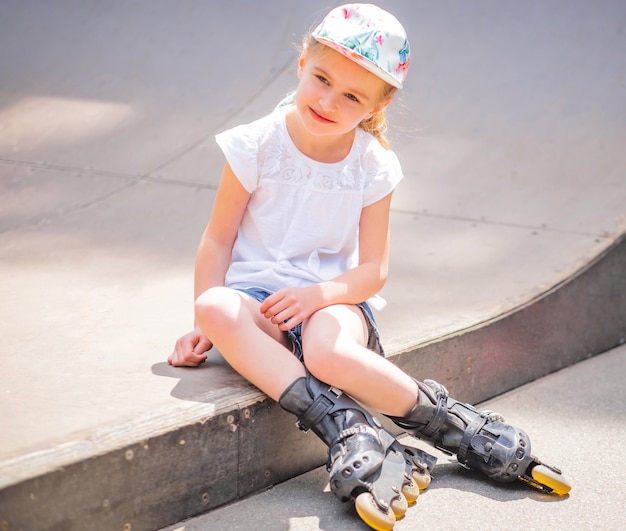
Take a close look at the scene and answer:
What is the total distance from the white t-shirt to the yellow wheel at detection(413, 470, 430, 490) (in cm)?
44

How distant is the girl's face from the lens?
180 cm

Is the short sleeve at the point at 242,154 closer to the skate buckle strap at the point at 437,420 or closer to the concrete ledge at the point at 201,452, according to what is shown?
the concrete ledge at the point at 201,452

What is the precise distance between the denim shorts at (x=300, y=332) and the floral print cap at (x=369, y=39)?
1.58 feet

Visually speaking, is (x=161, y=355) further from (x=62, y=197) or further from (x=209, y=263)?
(x=62, y=197)

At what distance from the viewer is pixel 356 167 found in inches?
77.7

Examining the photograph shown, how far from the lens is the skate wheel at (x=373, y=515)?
5.04ft

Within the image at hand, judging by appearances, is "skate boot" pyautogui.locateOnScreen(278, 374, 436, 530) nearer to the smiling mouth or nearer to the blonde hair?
the smiling mouth

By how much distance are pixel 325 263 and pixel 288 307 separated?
0.73 feet

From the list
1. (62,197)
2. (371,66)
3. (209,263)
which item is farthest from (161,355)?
(62,197)

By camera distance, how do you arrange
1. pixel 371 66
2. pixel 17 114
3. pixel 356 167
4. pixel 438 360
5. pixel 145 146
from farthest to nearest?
pixel 17 114 < pixel 145 146 < pixel 438 360 < pixel 356 167 < pixel 371 66

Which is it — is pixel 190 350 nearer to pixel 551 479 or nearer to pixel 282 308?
pixel 282 308

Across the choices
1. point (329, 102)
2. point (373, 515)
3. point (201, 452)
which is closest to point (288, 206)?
point (329, 102)

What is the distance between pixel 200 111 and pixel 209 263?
2121 mm

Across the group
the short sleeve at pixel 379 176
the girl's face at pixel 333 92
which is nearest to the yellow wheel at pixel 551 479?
the short sleeve at pixel 379 176
